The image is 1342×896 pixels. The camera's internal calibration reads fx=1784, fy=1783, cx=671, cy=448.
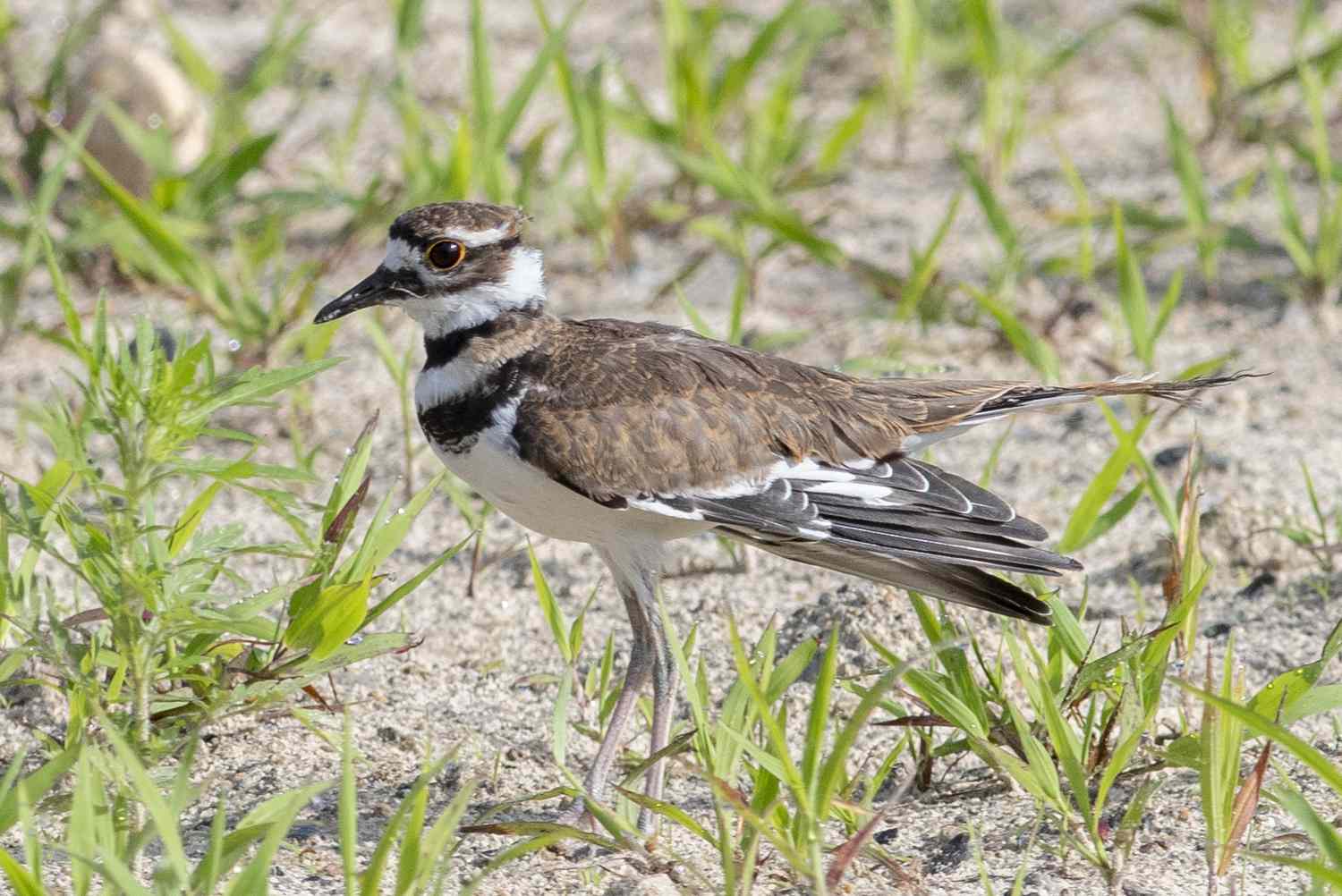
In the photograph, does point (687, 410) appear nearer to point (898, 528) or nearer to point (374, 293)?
point (898, 528)

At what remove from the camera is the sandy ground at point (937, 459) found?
345 centimetres

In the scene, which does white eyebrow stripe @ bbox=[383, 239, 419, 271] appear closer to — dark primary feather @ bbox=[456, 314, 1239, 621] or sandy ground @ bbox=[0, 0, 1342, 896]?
dark primary feather @ bbox=[456, 314, 1239, 621]

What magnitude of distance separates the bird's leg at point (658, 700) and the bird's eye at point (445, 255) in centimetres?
84

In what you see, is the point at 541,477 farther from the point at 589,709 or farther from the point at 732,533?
the point at 589,709

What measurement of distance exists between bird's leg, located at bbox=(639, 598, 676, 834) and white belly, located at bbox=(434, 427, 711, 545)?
0.15 metres

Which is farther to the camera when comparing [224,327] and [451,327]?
[224,327]

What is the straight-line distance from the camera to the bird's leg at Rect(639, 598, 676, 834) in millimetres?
3576

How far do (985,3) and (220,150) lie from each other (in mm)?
2661

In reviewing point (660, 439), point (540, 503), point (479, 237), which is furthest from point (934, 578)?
point (479, 237)

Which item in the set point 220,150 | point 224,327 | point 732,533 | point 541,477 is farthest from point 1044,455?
point 220,150

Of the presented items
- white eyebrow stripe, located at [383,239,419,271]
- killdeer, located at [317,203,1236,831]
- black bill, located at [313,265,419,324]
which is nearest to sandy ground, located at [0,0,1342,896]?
killdeer, located at [317,203,1236,831]

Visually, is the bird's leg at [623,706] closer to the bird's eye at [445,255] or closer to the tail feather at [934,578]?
the tail feather at [934,578]

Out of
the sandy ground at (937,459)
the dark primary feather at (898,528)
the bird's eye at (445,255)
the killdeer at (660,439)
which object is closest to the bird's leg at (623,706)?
the killdeer at (660,439)

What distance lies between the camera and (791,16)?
20.6 ft
